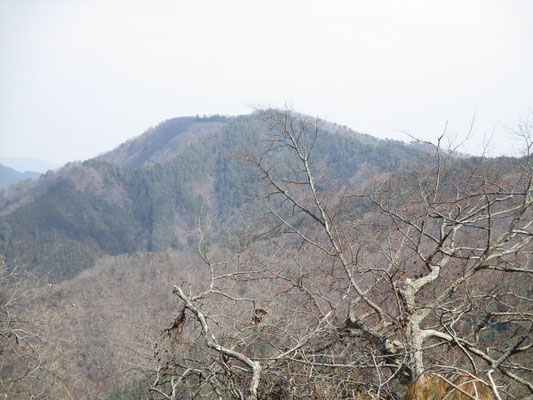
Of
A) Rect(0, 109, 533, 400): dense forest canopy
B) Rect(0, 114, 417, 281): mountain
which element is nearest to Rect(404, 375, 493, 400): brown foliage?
Rect(0, 109, 533, 400): dense forest canopy

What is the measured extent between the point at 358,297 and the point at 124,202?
3595 inches

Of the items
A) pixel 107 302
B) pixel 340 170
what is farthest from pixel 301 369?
pixel 340 170

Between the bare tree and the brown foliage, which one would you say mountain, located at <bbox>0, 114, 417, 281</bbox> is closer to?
the bare tree

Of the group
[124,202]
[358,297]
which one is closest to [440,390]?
[358,297]

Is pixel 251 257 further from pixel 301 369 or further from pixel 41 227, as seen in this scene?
pixel 41 227

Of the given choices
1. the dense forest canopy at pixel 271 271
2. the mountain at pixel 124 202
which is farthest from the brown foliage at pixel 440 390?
the mountain at pixel 124 202

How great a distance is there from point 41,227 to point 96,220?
1001 cm

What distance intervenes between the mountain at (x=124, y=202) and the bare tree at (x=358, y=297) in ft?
201

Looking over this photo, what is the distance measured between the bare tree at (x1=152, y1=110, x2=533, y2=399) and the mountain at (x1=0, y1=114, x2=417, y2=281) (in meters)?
61.4

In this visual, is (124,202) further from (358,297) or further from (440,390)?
(440,390)

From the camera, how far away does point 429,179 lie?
17.7 feet

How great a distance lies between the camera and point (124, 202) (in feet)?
293

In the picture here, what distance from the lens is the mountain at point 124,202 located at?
72219 mm

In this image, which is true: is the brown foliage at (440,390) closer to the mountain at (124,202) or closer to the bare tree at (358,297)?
the bare tree at (358,297)
